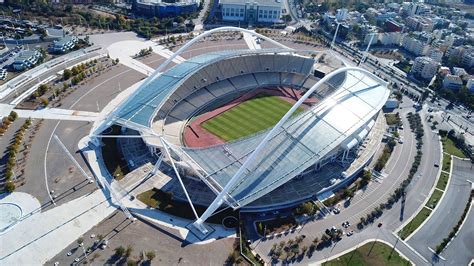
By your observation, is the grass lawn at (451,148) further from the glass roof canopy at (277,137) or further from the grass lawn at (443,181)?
the glass roof canopy at (277,137)

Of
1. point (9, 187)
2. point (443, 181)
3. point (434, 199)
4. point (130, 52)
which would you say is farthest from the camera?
point (130, 52)

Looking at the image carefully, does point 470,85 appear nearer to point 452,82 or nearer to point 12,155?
point 452,82

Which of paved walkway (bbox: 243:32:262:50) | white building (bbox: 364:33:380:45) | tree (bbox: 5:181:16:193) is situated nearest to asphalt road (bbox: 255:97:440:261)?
tree (bbox: 5:181:16:193)

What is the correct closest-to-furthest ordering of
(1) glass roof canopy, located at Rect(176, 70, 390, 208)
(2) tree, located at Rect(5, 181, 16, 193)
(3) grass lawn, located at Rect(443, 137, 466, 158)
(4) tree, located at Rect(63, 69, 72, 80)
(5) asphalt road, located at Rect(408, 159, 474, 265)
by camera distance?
(5) asphalt road, located at Rect(408, 159, 474, 265)
(1) glass roof canopy, located at Rect(176, 70, 390, 208)
(2) tree, located at Rect(5, 181, 16, 193)
(3) grass lawn, located at Rect(443, 137, 466, 158)
(4) tree, located at Rect(63, 69, 72, 80)

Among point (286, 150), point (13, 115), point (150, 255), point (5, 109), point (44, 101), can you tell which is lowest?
point (150, 255)

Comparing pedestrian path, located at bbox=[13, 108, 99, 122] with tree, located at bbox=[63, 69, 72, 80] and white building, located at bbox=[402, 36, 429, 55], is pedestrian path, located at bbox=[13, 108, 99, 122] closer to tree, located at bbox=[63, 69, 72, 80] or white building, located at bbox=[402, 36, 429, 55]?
tree, located at bbox=[63, 69, 72, 80]

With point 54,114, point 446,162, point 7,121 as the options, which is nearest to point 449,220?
point 446,162
